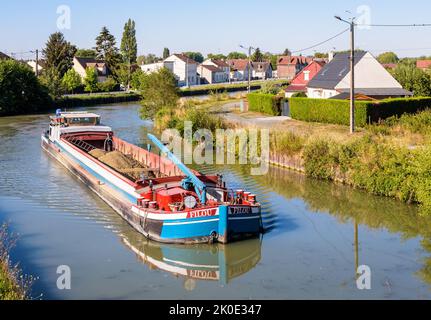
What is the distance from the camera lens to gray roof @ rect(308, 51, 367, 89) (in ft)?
149

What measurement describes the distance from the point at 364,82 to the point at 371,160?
2390 cm

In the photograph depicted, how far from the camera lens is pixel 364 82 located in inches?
1753

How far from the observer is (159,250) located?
1639 centimetres

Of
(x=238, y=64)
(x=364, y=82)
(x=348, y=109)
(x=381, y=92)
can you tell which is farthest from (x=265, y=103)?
(x=238, y=64)

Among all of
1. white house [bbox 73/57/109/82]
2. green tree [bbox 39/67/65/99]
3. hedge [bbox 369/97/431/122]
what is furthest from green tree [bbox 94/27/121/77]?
hedge [bbox 369/97/431/122]

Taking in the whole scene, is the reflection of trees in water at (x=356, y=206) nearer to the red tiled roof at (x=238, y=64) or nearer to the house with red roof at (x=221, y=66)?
the house with red roof at (x=221, y=66)

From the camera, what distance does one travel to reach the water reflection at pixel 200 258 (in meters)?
14.9

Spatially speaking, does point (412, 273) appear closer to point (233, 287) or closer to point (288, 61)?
point (233, 287)

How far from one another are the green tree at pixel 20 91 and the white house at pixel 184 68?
1638 inches

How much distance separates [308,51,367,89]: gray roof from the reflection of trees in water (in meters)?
21.5

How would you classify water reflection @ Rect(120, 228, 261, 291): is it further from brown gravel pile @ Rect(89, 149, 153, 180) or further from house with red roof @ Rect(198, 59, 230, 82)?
house with red roof @ Rect(198, 59, 230, 82)

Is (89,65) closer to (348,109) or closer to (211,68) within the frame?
(211,68)

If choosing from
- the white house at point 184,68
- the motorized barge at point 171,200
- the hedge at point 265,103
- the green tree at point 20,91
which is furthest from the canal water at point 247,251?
the white house at point 184,68
